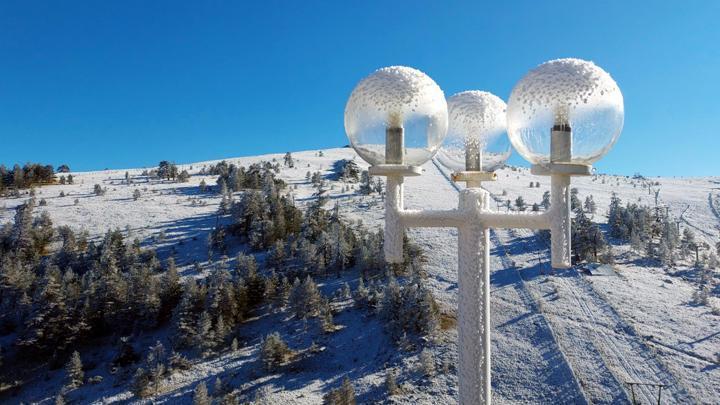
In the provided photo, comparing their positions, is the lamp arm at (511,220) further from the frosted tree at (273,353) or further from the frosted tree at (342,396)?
the frosted tree at (273,353)

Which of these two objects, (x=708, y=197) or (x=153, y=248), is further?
(x=708, y=197)

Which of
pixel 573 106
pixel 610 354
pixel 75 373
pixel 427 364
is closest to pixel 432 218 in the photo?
pixel 573 106

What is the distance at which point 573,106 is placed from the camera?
2.70 m

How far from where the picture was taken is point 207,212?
37.2 meters

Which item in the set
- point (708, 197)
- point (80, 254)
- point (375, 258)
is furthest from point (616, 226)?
point (80, 254)

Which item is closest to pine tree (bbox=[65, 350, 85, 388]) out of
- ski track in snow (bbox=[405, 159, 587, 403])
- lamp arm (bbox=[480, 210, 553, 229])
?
ski track in snow (bbox=[405, 159, 587, 403])

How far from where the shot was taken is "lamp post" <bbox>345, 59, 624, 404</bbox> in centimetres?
272

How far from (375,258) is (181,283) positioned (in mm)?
11421

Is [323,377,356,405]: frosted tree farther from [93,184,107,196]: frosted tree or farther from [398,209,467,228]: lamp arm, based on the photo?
[93,184,107,196]: frosted tree

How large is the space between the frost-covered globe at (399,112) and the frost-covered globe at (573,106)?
55 centimetres

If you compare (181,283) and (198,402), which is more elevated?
(181,283)

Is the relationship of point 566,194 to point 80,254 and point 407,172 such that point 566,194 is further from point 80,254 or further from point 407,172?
point 80,254

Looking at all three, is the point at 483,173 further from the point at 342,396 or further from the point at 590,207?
the point at 590,207

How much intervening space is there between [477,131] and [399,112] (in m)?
0.88
